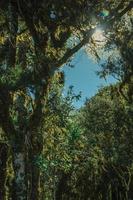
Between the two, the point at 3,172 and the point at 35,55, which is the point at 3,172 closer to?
the point at 3,172

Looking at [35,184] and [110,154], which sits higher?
[110,154]

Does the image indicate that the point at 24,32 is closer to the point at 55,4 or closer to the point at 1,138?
the point at 1,138

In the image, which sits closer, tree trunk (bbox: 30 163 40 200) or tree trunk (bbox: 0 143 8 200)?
tree trunk (bbox: 30 163 40 200)

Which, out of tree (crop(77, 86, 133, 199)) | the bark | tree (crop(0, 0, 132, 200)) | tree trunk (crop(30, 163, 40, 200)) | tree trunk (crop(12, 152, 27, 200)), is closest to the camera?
tree (crop(0, 0, 132, 200))

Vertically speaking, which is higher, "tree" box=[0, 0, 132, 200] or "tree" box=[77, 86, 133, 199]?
"tree" box=[77, 86, 133, 199]

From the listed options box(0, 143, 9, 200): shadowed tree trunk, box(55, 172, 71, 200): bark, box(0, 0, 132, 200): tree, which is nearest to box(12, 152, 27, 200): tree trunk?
box(0, 0, 132, 200): tree

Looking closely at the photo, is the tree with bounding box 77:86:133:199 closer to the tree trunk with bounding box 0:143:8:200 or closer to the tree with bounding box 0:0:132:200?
the tree trunk with bounding box 0:143:8:200

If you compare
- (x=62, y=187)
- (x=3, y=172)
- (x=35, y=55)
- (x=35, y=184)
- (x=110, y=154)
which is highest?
(x=110, y=154)

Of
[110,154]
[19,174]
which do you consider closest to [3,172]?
[19,174]

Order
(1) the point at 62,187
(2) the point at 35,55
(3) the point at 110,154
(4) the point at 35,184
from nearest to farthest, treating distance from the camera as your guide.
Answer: (2) the point at 35,55 → (4) the point at 35,184 → (1) the point at 62,187 → (3) the point at 110,154

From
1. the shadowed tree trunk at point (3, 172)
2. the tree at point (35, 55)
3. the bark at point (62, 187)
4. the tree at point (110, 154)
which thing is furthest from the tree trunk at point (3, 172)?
the bark at point (62, 187)

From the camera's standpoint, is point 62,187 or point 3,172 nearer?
point 3,172

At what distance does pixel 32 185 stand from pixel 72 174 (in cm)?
2569

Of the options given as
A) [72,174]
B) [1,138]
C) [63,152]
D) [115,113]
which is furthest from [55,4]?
[115,113]
